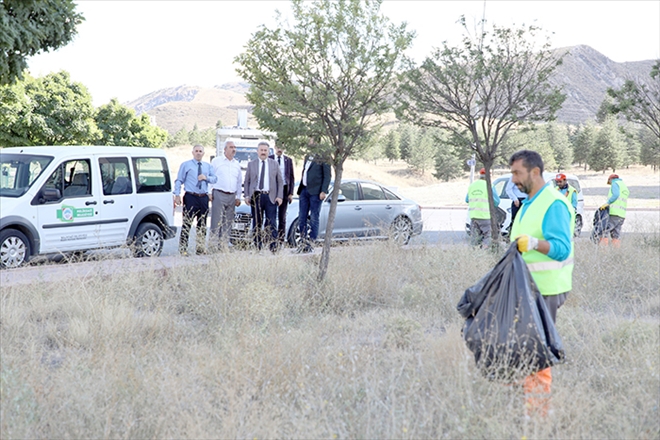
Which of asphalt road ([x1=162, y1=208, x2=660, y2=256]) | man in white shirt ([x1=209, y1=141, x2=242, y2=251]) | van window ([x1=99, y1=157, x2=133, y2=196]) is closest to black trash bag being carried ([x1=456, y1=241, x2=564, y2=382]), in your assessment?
asphalt road ([x1=162, y1=208, x2=660, y2=256])

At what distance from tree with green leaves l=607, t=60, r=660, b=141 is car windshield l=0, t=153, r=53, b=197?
9383mm

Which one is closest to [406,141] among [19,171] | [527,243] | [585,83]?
[19,171]

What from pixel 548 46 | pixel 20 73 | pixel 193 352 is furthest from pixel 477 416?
pixel 20 73

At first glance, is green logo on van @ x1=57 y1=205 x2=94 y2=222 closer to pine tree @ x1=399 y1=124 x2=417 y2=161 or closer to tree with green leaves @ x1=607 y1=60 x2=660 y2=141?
tree with green leaves @ x1=607 y1=60 x2=660 y2=141

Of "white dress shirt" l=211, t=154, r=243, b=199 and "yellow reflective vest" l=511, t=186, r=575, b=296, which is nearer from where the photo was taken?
"yellow reflective vest" l=511, t=186, r=575, b=296

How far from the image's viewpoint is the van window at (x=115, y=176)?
33.1ft

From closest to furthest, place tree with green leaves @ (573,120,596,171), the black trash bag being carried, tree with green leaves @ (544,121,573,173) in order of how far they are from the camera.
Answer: the black trash bag being carried
tree with green leaves @ (573,120,596,171)
tree with green leaves @ (544,121,573,173)

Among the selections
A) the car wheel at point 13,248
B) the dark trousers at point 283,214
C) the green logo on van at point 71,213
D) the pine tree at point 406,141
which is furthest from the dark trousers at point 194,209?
the pine tree at point 406,141

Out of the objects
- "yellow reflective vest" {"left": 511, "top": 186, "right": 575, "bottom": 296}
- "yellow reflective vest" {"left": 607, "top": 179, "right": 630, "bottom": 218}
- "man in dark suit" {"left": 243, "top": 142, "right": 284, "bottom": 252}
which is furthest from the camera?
"yellow reflective vest" {"left": 607, "top": 179, "right": 630, "bottom": 218}

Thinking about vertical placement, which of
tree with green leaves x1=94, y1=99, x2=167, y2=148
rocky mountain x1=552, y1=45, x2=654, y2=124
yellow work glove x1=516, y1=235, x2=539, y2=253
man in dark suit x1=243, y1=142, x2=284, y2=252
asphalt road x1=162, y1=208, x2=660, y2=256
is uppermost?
rocky mountain x1=552, y1=45, x2=654, y2=124

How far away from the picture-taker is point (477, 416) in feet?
12.9

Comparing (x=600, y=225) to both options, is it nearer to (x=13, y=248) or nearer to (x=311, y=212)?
(x=311, y=212)

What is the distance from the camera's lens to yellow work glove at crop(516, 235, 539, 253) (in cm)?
385

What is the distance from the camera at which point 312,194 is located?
10391 mm
